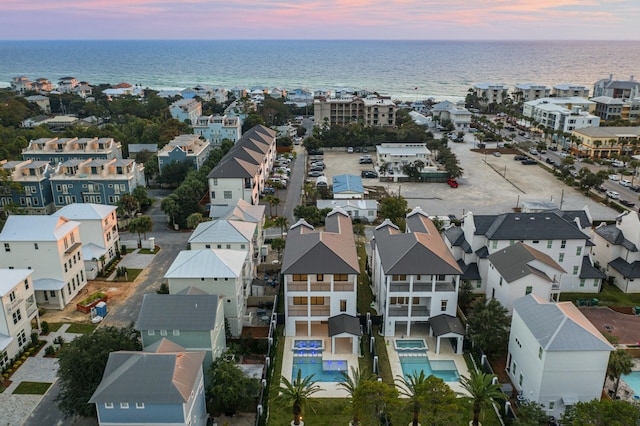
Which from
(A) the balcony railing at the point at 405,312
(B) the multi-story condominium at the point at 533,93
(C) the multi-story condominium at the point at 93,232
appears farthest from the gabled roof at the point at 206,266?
(B) the multi-story condominium at the point at 533,93

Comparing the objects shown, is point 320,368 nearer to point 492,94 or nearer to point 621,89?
point 492,94

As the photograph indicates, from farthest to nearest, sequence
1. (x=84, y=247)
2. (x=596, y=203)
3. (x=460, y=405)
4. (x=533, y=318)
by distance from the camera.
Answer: (x=596, y=203)
(x=84, y=247)
(x=533, y=318)
(x=460, y=405)

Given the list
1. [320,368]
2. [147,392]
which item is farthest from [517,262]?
[147,392]

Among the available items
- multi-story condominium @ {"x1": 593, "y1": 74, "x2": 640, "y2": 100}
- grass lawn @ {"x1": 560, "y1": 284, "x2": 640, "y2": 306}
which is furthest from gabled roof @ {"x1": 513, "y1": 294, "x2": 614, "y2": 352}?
multi-story condominium @ {"x1": 593, "y1": 74, "x2": 640, "y2": 100}

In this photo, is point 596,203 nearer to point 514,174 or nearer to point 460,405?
point 514,174

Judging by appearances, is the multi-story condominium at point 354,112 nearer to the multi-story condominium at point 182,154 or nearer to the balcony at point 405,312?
the multi-story condominium at point 182,154

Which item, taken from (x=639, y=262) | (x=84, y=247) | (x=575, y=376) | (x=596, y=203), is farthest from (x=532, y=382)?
(x=596, y=203)
